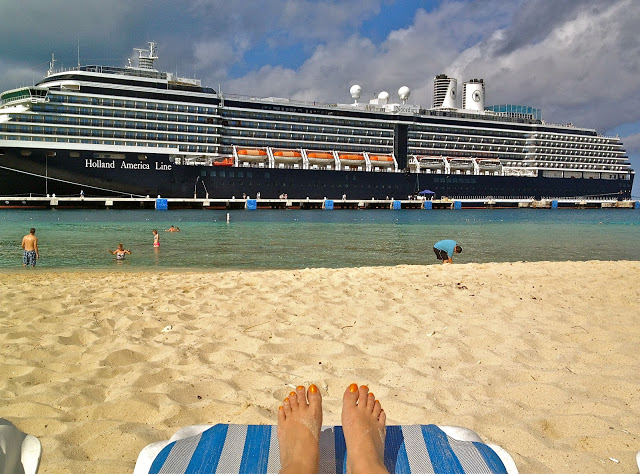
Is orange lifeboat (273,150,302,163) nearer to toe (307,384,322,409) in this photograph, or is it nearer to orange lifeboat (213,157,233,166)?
orange lifeboat (213,157,233,166)

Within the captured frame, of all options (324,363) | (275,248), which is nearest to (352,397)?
(324,363)

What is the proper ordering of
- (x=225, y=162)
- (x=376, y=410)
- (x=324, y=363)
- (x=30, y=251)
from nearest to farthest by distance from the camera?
(x=376, y=410) < (x=324, y=363) < (x=30, y=251) < (x=225, y=162)

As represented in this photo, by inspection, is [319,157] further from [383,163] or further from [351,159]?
[383,163]

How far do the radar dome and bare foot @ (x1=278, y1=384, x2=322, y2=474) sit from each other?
2246 inches

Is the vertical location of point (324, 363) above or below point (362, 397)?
below

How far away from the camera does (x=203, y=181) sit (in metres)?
41.9

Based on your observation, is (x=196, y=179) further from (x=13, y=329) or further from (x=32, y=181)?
(x=13, y=329)

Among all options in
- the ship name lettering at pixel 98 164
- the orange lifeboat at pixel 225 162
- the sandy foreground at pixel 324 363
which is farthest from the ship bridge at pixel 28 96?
the sandy foreground at pixel 324 363

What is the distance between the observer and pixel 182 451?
1.79 m

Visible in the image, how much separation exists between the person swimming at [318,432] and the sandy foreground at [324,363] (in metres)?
0.47

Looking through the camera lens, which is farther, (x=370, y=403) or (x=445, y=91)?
(x=445, y=91)

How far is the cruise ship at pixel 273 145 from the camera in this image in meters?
36.9

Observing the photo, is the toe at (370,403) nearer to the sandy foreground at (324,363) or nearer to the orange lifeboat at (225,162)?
the sandy foreground at (324,363)

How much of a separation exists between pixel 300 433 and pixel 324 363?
1.50 metres
